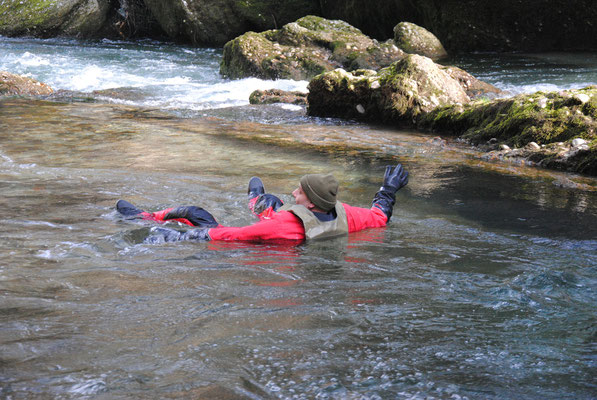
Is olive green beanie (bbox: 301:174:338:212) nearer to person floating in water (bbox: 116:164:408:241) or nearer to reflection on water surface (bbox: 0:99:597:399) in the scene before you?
person floating in water (bbox: 116:164:408:241)

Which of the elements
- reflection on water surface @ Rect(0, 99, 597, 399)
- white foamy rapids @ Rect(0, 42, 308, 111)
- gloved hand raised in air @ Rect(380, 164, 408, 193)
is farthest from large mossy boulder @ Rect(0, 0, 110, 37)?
gloved hand raised in air @ Rect(380, 164, 408, 193)

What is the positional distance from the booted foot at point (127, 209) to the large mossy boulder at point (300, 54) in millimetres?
10346

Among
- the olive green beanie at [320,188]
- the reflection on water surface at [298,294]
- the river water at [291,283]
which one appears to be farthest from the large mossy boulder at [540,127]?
the olive green beanie at [320,188]

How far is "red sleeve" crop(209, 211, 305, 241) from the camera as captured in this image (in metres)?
4.77

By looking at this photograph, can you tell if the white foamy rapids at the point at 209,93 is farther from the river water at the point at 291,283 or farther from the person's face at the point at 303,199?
the person's face at the point at 303,199

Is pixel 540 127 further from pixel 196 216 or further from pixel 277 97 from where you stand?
pixel 277 97

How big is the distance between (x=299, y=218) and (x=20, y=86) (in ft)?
39.1

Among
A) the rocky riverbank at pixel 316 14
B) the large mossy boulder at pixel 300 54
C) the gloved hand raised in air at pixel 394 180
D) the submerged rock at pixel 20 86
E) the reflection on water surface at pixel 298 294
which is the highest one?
the rocky riverbank at pixel 316 14

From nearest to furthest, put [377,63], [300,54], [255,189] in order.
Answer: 1. [255,189]
2. [377,63]
3. [300,54]

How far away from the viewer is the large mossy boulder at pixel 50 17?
25828 millimetres

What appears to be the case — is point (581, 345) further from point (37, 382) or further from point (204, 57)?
point (204, 57)

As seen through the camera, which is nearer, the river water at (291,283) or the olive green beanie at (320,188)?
the river water at (291,283)

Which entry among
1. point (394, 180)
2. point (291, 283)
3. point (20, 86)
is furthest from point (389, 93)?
point (20, 86)

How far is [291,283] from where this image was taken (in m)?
3.92
